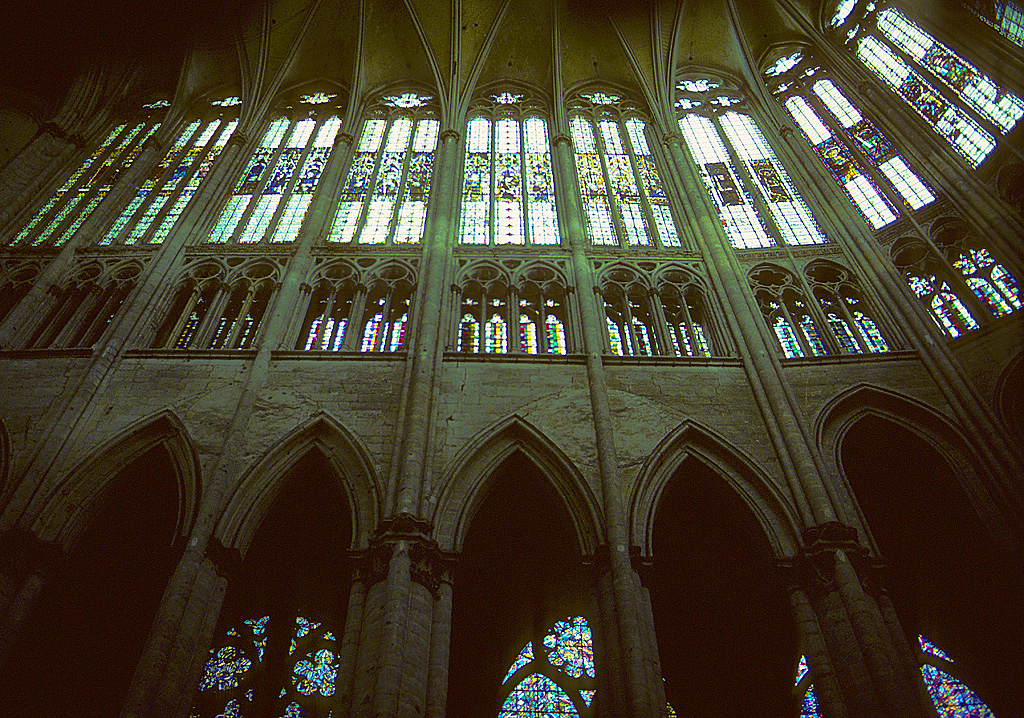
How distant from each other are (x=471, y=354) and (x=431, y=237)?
9.45 feet

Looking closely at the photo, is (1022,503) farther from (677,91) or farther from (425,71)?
(425,71)

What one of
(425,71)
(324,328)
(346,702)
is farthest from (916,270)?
(425,71)

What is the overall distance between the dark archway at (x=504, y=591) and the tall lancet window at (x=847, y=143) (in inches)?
303

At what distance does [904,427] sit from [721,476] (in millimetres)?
2573

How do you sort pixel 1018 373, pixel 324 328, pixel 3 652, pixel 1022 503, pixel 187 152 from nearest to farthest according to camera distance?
pixel 3 652 → pixel 1022 503 → pixel 1018 373 → pixel 324 328 → pixel 187 152

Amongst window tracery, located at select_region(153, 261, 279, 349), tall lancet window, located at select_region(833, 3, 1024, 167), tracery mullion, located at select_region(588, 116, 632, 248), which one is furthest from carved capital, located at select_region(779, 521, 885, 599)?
window tracery, located at select_region(153, 261, 279, 349)

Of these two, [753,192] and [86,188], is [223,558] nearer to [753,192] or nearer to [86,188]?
[86,188]

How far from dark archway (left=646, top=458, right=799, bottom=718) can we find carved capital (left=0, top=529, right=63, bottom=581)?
23.5ft

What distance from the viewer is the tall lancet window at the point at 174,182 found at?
13.0 metres

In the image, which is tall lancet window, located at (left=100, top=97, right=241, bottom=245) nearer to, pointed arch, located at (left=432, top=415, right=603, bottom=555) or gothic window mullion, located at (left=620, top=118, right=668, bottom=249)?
pointed arch, located at (left=432, top=415, right=603, bottom=555)

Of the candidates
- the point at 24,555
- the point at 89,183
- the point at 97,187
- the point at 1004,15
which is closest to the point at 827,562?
the point at 24,555

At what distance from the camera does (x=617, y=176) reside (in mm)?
14578

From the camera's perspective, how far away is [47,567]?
773 centimetres

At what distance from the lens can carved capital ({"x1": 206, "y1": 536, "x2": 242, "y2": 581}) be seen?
756 centimetres
